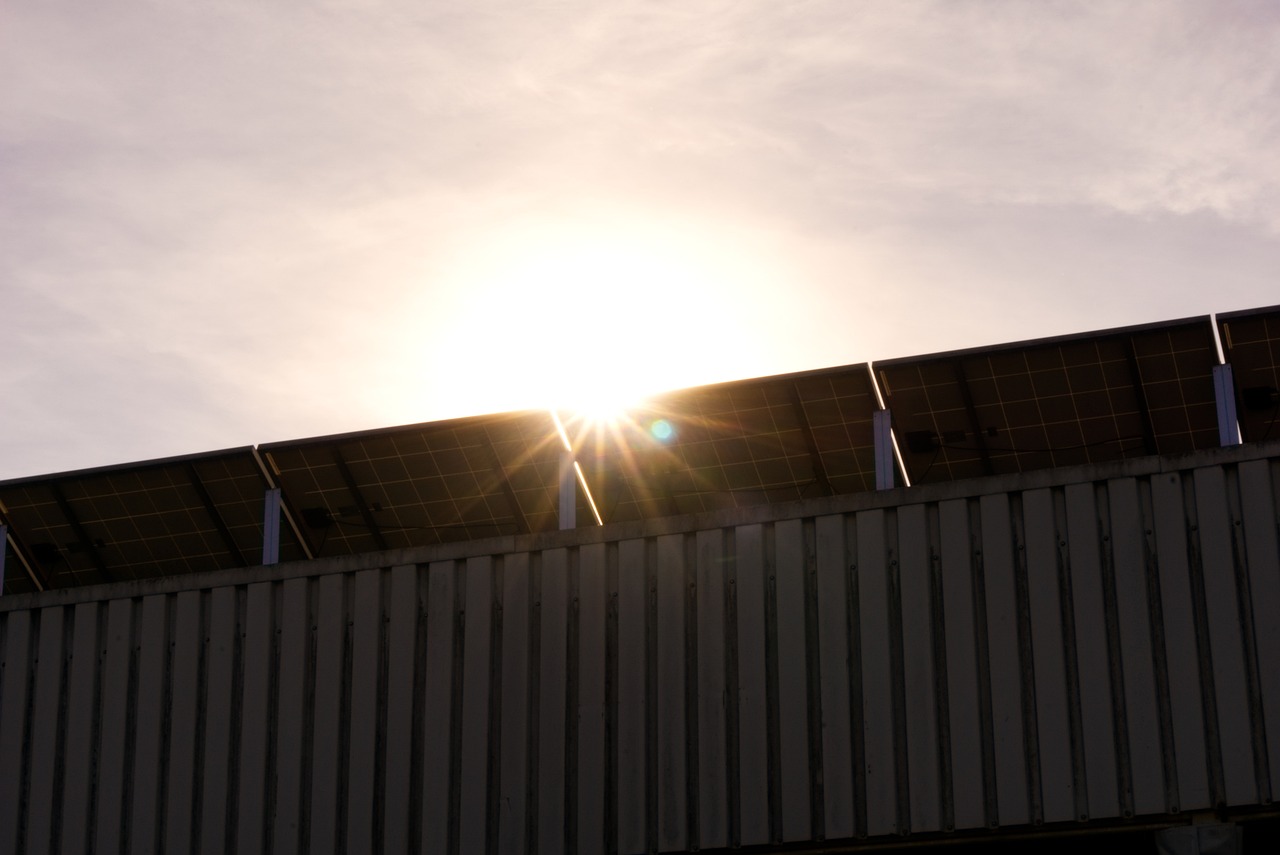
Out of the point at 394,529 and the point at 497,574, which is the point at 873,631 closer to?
the point at 497,574

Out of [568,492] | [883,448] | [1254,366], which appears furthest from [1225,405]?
[568,492]

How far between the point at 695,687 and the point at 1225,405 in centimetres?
596

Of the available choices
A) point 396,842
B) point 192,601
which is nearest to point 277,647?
point 192,601

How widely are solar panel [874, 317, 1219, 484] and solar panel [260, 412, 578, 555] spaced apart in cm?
393

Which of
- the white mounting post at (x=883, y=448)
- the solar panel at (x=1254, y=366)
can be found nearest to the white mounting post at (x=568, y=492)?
→ the white mounting post at (x=883, y=448)

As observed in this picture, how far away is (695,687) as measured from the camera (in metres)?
16.5

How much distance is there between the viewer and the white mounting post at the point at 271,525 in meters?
18.8

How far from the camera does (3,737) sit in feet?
62.0

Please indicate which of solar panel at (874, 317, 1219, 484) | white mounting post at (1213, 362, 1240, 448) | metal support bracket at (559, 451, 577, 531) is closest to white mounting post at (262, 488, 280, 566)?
metal support bracket at (559, 451, 577, 531)

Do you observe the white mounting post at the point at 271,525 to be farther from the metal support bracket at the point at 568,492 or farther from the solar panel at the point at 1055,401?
the solar panel at the point at 1055,401

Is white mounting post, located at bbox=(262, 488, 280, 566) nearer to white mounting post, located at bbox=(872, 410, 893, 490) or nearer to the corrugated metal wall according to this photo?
the corrugated metal wall

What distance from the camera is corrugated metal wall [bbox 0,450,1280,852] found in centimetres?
1488

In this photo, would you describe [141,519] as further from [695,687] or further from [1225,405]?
[1225,405]

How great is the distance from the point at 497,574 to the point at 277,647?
8.88 feet
